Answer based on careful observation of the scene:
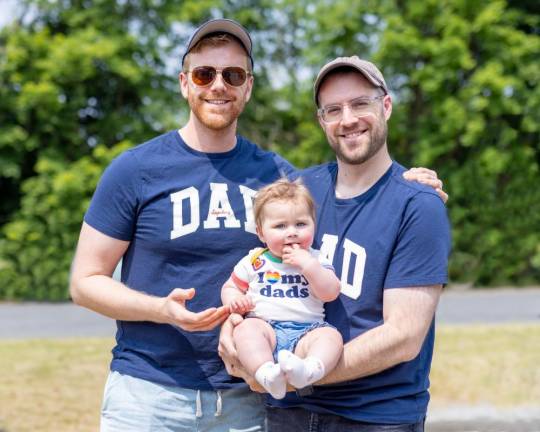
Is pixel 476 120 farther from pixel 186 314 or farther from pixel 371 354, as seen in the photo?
pixel 186 314

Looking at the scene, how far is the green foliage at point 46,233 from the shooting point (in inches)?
631

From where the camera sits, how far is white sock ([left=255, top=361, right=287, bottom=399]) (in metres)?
2.19

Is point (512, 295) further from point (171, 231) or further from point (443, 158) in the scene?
point (171, 231)

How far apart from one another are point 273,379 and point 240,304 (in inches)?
13.4

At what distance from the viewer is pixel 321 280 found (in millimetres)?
2334

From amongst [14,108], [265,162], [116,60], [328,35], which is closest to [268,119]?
[328,35]

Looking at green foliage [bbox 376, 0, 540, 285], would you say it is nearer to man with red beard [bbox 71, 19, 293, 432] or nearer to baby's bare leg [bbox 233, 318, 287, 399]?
man with red beard [bbox 71, 19, 293, 432]

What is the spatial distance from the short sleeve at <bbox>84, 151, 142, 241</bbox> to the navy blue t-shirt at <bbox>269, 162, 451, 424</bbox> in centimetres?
72

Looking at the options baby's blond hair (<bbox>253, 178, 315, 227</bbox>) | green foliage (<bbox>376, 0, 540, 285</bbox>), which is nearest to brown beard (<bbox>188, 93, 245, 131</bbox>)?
baby's blond hair (<bbox>253, 178, 315, 227</bbox>)

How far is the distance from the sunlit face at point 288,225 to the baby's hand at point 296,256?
0.02 meters

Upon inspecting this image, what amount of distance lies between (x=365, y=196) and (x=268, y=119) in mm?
16001

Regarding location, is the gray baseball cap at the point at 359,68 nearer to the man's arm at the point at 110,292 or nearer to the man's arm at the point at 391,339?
the man's arm at the point at 391,339

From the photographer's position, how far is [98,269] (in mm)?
2658

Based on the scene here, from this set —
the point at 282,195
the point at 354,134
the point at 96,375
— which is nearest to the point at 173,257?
the point at 282,195
